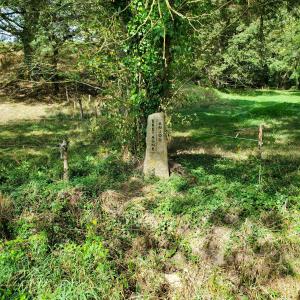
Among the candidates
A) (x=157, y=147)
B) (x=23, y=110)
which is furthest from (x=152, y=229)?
(x=23, y=110)

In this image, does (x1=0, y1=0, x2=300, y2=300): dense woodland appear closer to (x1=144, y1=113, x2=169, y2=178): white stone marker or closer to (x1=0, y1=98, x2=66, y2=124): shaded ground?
(x1=144, y1=113, x2=169, y2=178): white stone marker

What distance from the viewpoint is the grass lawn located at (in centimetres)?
551

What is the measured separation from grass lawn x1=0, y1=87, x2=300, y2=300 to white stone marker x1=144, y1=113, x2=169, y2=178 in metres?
0.31

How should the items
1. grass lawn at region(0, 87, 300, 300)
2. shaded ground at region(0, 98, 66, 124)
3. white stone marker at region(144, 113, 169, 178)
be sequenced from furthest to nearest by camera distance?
shaded ground at region(0, 98, 66, 124) < white stone marker at region(144, 113, 169, 178) < grass lawn at region(0, 87, 300, 300)

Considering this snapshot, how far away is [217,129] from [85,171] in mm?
8404

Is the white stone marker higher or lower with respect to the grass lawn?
higher

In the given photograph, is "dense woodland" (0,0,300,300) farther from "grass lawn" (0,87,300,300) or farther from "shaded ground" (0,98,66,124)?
"shaded ground" (0,98,66,124)

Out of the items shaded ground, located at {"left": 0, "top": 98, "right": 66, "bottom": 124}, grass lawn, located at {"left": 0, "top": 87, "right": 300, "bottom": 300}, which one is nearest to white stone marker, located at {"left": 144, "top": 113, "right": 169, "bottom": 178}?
grass lawn, located at {"left": 0, "top": 87, "right": 300, "bottom": 300}

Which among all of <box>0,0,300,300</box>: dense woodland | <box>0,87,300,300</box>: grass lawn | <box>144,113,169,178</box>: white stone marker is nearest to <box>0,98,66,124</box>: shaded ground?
<box>0,0,300,300</box>: dense woodland

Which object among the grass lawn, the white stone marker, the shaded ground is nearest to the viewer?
the grass lawn

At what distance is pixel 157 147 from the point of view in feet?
30.1

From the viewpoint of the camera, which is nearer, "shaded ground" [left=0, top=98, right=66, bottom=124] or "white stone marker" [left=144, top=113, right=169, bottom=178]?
"white stone marker" [left=144, top=113, right=169, bottom=178]

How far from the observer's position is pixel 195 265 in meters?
6.12

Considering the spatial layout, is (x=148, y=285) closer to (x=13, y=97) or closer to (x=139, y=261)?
(x=139, y=261)
